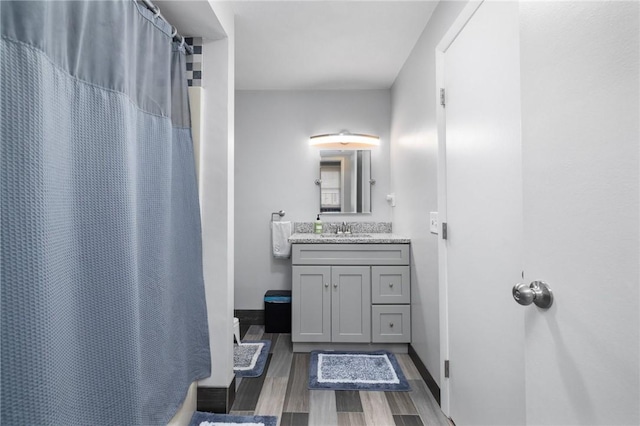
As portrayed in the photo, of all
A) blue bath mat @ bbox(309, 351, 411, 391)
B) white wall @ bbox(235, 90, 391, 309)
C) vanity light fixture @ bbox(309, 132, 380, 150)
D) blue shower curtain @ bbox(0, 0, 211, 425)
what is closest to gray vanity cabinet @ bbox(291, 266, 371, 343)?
blue bath mat @ bbox(309, 351, 411, 391)

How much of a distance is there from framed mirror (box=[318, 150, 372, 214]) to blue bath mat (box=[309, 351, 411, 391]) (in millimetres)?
1385

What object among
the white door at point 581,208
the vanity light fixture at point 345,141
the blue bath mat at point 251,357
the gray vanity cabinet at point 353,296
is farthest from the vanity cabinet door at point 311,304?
the white door at point 581,208

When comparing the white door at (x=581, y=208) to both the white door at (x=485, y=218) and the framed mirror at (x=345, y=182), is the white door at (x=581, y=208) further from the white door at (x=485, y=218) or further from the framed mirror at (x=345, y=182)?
the framed mirror at (x=345, y=182)

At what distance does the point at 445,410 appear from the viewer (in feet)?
5.65

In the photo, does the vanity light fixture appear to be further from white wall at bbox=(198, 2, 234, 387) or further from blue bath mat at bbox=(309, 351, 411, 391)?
blue bath mat at bbox=(309, 351, 411, 391)

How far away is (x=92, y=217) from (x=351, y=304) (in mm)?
1953

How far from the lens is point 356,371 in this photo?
2.18 meters

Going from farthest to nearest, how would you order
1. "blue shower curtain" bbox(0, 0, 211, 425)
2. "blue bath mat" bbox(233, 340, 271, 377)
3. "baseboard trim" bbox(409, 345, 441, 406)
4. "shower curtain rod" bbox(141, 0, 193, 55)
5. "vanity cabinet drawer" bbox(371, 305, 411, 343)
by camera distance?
"vanity cabinet drawer" bbox(371, 305, 411, 343) < "blue bath mat" bbox(233, 340, 271, 377) < "baseboard trim" bbox(409, 345, 441, 406) < "shower curtain rod" bbox(141, 0, 193, 55) < "blue shower curtain" bbox(0, 0, 211, 425)

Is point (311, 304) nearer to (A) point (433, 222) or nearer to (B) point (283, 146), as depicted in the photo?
(A) point (433, 222)

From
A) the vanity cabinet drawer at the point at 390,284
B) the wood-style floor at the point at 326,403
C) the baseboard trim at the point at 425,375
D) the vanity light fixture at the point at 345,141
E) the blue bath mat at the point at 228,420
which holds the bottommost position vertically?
the wood-style floor at the point at 326,403

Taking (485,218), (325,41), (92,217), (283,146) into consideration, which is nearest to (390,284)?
(485,218)

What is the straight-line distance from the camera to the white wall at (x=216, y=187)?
1.80 metres

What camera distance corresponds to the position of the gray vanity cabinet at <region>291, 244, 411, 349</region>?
253 centimetres

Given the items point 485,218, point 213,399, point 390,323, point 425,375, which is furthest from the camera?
point 390,323
